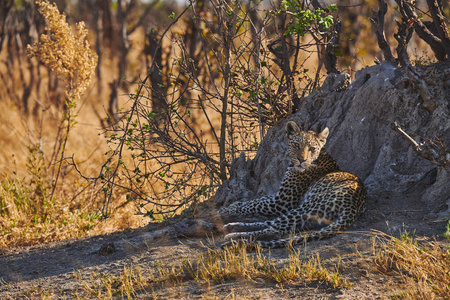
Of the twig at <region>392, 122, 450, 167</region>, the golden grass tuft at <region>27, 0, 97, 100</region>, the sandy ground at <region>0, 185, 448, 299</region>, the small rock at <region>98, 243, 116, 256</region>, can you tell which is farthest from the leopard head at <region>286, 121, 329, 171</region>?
the golden grass tuft at <region>27, 0, 97, 100</region>

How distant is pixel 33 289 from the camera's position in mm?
5156

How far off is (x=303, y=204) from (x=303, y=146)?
70 cm

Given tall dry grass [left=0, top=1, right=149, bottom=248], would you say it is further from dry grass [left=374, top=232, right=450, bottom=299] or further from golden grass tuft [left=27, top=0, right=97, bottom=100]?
dry grass [left=374, top=232, right=450, bottom=299]

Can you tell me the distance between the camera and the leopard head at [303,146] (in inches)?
247

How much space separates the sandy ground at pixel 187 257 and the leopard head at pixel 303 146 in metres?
0.85

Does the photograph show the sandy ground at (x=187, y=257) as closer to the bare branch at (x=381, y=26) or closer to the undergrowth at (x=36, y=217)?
the undergrowth at (x=36, y=217)

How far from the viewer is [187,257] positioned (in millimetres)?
5387

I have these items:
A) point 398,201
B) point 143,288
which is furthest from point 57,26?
point 398,201

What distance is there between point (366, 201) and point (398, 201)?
40cm

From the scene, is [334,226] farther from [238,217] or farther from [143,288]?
[143,288]

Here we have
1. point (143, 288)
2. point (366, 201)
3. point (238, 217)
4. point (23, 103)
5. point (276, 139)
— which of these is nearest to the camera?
point (143, 288)

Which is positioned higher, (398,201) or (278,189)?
(278,189)

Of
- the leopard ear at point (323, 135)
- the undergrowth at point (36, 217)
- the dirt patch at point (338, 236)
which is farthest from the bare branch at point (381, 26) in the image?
the undergrowth at point (36, 217)

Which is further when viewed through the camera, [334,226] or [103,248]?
[103,248]
